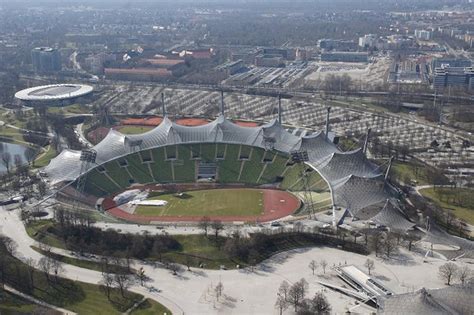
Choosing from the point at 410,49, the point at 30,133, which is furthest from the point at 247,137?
the point at 410,49

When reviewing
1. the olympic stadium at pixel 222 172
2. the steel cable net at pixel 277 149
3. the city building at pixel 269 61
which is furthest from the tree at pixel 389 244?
the city building at pixel 269 61

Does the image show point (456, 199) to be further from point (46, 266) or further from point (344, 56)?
point (344, 56)

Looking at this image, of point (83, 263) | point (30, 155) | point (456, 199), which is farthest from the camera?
point (30, 155)

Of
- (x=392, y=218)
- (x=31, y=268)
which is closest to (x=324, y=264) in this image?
(x=392, y=218)

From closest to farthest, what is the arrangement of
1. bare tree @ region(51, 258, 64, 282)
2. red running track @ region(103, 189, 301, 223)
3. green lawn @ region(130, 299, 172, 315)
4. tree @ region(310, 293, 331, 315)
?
tree @ region(310, 293, 331, 315), green lawn @ region(130, 299, 172, 315), bare tree @ region(51, 258, 64, 282), red running track @ region(103, 189, 301, 223)

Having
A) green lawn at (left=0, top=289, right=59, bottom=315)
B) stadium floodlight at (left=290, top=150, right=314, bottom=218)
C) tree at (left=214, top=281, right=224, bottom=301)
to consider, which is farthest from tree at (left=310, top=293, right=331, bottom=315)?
green lawn at (left=0, top=289, right=59, bottom=315)

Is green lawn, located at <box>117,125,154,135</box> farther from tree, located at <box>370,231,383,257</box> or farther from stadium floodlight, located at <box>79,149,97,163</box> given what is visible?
tree, located at <box>370,231,383,257</box>

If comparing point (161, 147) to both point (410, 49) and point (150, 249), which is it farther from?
point (410, 49)
